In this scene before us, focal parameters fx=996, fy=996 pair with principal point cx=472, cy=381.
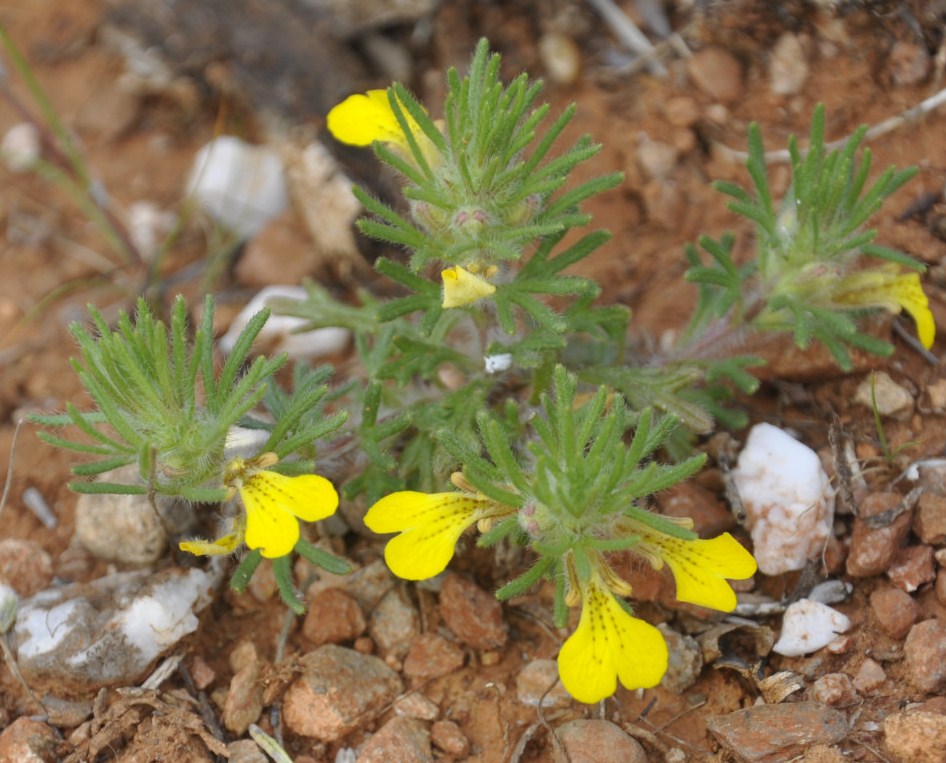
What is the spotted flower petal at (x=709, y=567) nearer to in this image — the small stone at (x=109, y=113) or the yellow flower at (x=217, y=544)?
the yellow flower at (x=217, y=544)

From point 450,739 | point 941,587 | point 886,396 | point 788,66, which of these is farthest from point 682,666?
point 788,66

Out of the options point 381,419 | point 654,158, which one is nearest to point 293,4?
point 654,158

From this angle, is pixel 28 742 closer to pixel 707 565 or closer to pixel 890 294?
pixel 707 565

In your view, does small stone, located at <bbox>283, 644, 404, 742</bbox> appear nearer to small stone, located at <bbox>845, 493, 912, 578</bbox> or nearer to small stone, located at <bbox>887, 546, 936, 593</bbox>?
small stone, located at <bbox>845, 493, 912, 578</bbox>

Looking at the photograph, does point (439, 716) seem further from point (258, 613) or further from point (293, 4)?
point (293, 4)

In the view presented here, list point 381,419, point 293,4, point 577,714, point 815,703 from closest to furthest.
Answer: point 815,703 → point 577,714 → point 381,419 → point 293,4

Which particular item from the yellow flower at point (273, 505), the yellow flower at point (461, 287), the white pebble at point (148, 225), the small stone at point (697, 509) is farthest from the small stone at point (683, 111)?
the yellow flower at point (273, 505)

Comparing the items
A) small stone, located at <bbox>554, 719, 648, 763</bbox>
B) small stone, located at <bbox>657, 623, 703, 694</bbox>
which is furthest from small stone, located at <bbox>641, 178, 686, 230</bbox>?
small stone, located at <bbox>554, 719, 648, 763</bbox>
